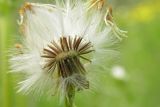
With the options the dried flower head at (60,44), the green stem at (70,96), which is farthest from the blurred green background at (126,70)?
the green stem at (70,96)

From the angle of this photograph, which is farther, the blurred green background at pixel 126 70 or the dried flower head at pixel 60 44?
the blurred green background at pixel 126 70

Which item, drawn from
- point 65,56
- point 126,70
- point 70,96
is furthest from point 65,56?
point 126,70

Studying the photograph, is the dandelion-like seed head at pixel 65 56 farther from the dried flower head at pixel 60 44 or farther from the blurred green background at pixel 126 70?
the blurred green background at pixel 126 70

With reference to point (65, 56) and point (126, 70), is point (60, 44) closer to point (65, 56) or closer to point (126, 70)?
point (65, 56)

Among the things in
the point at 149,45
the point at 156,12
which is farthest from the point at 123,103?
the point at 156,12

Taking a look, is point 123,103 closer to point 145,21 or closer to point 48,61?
point 48,61
